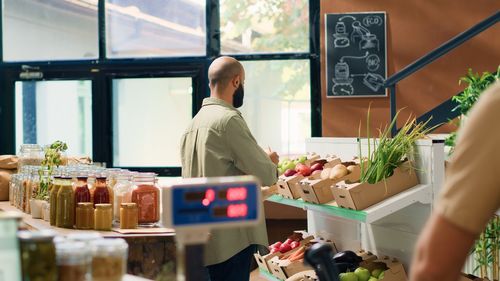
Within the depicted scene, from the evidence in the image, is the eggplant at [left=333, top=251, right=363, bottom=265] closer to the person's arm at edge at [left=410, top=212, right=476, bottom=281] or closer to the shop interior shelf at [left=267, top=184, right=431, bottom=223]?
the shop interior shelf at [left=267, top=184, right=431, bottom=223]

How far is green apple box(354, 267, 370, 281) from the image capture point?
4160 millimetres

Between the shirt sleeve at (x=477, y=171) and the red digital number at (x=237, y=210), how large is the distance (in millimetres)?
388

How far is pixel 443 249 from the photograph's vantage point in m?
1.61

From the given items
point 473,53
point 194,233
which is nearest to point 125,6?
point 473,53

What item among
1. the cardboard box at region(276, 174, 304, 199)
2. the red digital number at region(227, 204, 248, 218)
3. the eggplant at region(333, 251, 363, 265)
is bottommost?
the eggplant at region(333, 251, 363, 265)

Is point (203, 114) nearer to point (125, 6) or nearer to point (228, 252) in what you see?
point (228, 252)

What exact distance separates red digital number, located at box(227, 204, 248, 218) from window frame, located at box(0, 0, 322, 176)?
21.3 feet

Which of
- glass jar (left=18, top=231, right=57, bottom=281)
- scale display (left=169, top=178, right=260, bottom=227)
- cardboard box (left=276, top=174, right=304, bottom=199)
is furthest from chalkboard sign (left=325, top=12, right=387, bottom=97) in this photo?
scale display (left=169, top=178, right=260, bottom=227)

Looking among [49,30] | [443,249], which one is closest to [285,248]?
[443,249]

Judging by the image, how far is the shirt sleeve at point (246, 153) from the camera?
4359 mm

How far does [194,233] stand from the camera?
4.63ft

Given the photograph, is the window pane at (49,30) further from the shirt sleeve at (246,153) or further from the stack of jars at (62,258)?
the stack of jars at (62,258)

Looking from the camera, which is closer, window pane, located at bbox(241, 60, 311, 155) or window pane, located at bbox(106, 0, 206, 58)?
window pane, located at bbox(241, 60, 311, 155)

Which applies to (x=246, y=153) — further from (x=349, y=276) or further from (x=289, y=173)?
(x=349, y=276)
